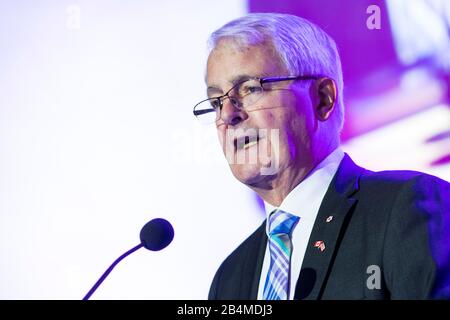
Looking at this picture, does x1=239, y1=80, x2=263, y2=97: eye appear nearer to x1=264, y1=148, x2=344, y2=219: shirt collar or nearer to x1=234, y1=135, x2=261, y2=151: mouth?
x1=234, y1=135, x2=261, y2=151: mouth

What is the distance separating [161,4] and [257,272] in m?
1.14

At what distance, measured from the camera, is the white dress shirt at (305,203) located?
7.15 feet

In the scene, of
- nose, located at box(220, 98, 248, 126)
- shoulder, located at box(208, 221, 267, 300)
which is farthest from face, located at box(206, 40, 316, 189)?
shoulder, located at box(208, 221, 267, 300)

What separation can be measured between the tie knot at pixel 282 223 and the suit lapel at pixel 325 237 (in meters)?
0.14

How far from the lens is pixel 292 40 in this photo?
233cm

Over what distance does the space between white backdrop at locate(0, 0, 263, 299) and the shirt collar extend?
218mm

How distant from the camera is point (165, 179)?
2.49 m

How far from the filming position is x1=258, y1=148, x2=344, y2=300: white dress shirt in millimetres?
2180

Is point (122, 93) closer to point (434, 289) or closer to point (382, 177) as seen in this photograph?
point (382, 177)

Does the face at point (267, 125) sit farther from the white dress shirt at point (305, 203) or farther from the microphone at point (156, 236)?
the microphone at point (156, 236)

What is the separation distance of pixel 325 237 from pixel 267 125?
18.7 inches

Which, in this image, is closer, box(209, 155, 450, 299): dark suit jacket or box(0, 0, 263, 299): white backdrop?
box(209, 155, 450, 299): dark suit jacket

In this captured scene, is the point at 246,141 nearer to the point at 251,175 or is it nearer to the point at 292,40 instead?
the point at 251,175

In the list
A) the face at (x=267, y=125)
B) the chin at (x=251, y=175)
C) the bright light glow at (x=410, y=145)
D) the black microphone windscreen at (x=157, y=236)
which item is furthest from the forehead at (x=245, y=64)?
the black microphone windscreen at (x=157, y=236)
